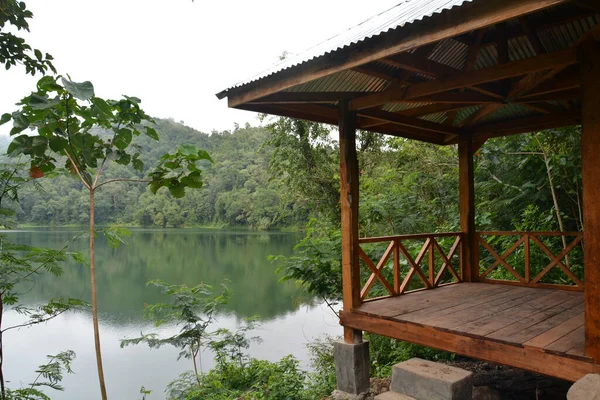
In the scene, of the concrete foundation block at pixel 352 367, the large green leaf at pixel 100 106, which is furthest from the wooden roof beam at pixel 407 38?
the concrete foundation block at pixel 352 367

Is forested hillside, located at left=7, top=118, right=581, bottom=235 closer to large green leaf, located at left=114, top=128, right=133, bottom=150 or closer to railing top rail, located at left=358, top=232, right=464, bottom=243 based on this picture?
large green leaf, located at left=114, top=128, right=133, bottom=150

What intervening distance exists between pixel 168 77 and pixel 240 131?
73.4ft

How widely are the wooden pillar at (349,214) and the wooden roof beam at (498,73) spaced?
0.54 meters

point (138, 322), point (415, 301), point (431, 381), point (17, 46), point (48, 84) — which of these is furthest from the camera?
point (138, 322)

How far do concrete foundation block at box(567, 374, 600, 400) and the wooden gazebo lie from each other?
536 mm

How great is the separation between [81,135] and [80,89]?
23 cm

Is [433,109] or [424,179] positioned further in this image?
[424,179]

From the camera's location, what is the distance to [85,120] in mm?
1928

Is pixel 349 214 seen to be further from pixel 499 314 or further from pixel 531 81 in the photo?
pixel 531 81

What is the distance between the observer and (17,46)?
7.78ft

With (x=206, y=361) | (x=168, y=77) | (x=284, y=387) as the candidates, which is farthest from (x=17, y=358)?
(x=168, y=77)

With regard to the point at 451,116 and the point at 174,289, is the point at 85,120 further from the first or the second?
the point at 451,116

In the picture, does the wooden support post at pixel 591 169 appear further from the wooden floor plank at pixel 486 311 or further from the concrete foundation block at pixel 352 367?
the concrete foundation block at pixel 352 367

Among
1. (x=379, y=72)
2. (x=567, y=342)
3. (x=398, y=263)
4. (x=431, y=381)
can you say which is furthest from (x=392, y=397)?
(x=379, y=72)
